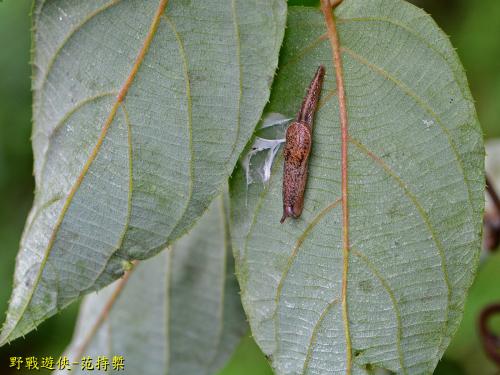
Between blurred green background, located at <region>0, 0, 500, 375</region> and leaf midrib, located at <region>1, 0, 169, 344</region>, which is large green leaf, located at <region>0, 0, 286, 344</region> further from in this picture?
blurred green background, located at <region>0, 0, 500, 375</region>

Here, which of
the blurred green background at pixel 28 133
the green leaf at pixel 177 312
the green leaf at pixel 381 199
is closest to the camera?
the green leaf at pixel 381 199

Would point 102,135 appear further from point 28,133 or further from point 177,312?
point 28,133

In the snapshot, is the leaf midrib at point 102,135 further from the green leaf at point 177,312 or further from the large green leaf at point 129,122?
the green leaf at point 177,312

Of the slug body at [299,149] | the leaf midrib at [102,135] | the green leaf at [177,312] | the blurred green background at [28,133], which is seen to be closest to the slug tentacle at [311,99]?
the slug body at [299,149]

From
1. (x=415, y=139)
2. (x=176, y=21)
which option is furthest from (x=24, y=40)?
(x=415, y=139)

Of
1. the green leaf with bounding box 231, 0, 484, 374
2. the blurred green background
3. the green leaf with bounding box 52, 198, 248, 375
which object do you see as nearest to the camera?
the green leaf with bounding box 231, 0, 484, 374

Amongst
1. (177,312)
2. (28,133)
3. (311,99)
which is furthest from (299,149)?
(28,133)

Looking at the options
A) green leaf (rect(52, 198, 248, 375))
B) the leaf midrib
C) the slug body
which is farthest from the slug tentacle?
green leaf (rect(52, 198, 248, 375))
